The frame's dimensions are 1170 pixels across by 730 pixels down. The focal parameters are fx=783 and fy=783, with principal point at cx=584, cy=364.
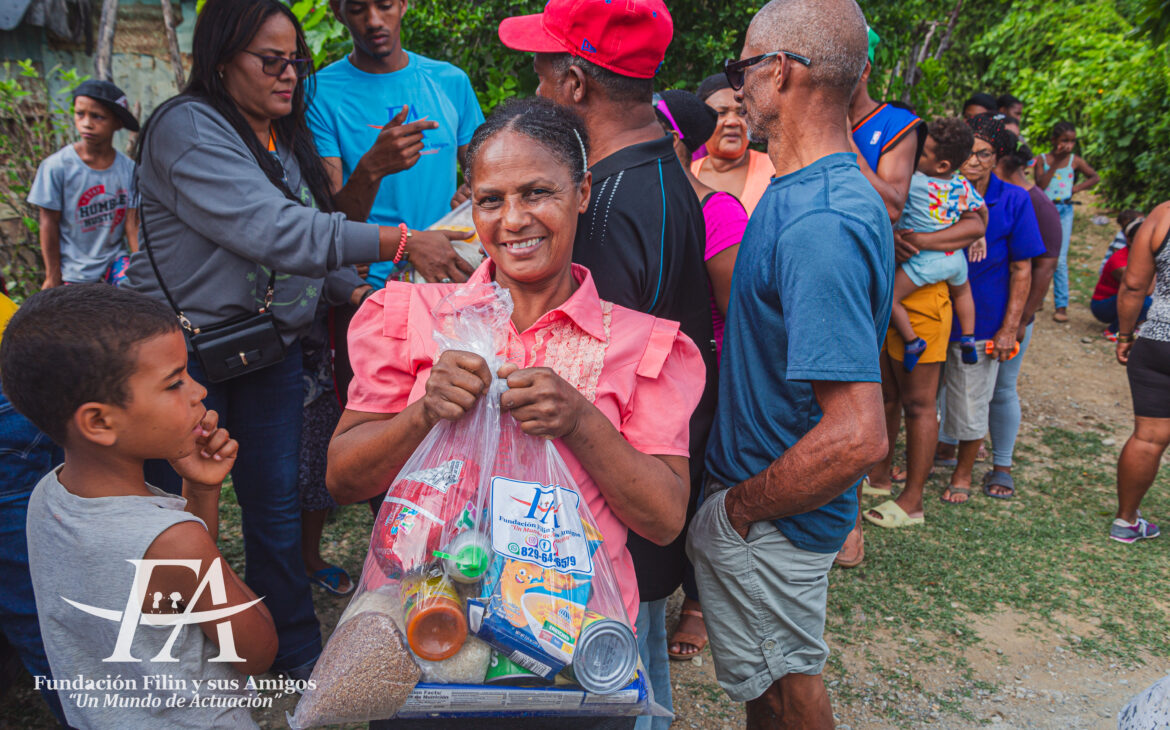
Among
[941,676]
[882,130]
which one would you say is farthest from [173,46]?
[941,676]

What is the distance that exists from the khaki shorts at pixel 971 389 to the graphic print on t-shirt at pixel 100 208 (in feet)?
18.8

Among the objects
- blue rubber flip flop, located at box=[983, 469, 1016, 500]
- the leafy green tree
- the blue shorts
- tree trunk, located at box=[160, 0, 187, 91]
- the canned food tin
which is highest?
the leafy green tree

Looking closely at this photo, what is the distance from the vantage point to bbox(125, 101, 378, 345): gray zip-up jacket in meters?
2.44

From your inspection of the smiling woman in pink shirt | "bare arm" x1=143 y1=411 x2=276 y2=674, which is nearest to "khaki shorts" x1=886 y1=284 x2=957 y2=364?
the smiling woman in pink shirt

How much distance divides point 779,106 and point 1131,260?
3.71m

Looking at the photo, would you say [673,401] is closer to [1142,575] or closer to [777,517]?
[777,517]

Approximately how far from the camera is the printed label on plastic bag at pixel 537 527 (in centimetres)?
145

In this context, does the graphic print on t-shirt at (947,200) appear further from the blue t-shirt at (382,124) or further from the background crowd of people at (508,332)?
the blue t-shirt at (382,124)

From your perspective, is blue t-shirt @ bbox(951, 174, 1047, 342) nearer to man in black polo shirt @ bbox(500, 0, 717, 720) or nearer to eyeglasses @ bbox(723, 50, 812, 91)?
eyeglasses @ bbox(723, 50, 812, 91)

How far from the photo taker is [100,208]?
538 centimetres

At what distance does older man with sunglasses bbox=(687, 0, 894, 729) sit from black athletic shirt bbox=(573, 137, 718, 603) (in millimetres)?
138

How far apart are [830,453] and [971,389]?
3.70m

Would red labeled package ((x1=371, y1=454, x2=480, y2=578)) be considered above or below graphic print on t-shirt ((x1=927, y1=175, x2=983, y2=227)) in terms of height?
below

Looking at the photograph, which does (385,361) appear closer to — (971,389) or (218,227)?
(218,227)
